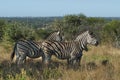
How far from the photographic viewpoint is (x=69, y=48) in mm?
9719

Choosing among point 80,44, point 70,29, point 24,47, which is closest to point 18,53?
point 24,47

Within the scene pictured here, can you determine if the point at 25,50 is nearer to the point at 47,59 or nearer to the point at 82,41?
the point at 47,59

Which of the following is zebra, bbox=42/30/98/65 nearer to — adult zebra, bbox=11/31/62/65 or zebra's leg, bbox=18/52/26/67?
adult zebra, bbox=11/31/62/65

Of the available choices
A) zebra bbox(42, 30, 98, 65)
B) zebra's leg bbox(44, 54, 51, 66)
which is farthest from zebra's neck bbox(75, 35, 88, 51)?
zebra's leg bbox(44, 54, 51, 66)

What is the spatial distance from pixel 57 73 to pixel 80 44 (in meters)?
2.20

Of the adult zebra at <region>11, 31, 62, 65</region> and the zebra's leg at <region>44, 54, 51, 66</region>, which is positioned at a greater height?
the adult zebra at <region>11, 31, 62, 65</region>

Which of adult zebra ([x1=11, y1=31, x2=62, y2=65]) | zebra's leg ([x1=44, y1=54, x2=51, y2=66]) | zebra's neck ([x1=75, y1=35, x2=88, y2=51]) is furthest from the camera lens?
zebra's neck ([x1=75, y1=35, x2=88, y2=51])

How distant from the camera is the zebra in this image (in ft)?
31.0

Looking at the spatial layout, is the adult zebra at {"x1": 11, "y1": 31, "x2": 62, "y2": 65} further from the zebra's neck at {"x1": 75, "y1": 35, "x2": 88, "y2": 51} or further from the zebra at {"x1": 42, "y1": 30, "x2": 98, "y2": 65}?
the zebra's neck at {"x1": 75, "y1": 35, "x2": 88, "y2": 51}

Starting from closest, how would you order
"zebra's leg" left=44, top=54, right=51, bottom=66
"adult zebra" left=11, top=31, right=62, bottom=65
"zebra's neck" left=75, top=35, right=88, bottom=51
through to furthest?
"zebra's leg" left=44, top=54, right=51, bottom=66 → "adult zebra" left=11, top=31, right=62, bottom=65 → "zebra's neck" left=75, top=35, right=88, bottom=51

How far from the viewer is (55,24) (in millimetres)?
26891

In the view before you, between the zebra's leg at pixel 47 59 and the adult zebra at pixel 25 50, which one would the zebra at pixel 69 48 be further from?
the adult zebra at pixel 25 50

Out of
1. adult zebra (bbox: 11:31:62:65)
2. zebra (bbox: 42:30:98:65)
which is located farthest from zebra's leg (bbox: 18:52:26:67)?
zebra (bbox: 42:30:98:65)

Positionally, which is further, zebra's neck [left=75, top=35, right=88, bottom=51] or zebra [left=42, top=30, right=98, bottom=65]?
zebra's neck [left=75, top=35, right=88, bottom=51]
